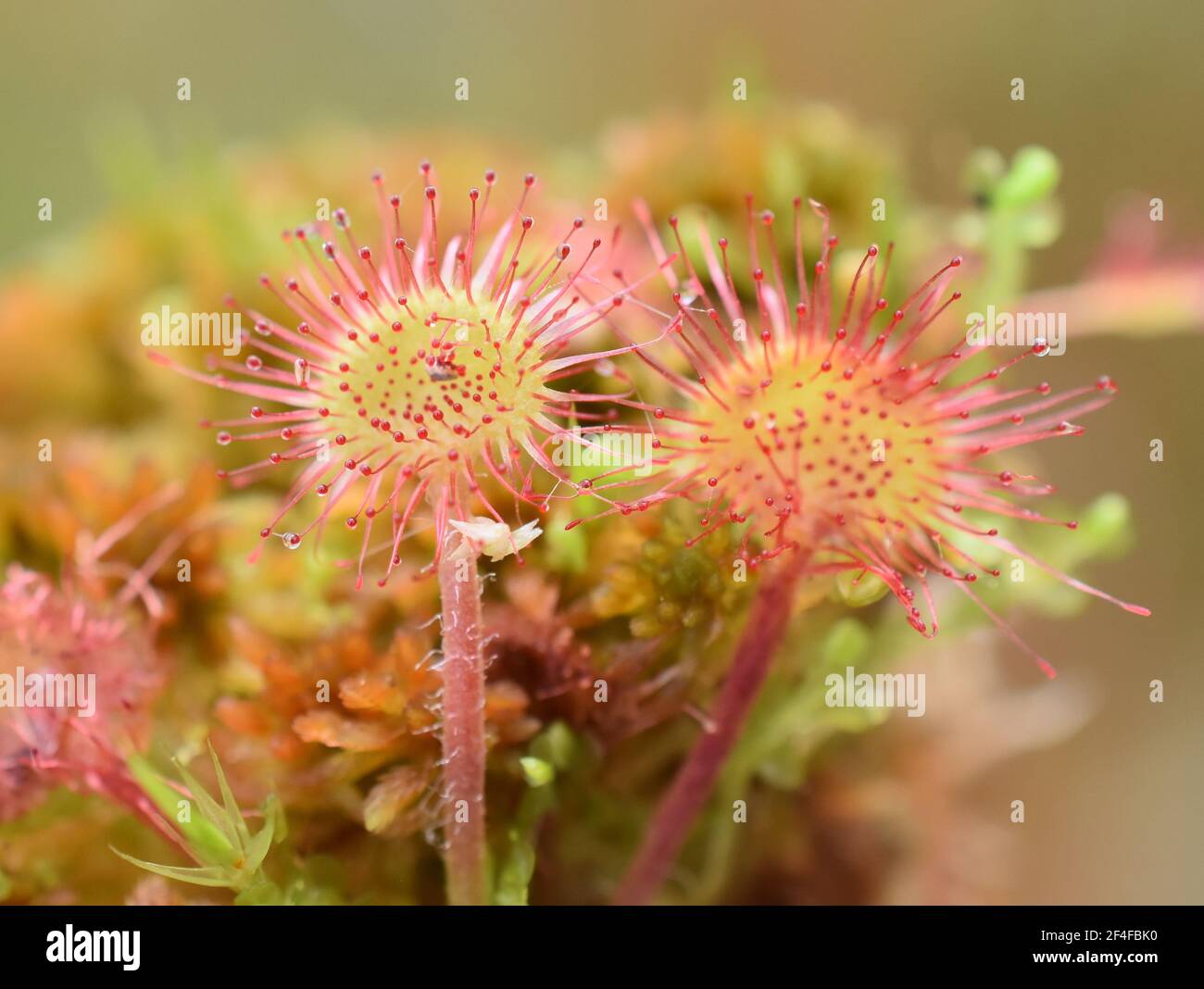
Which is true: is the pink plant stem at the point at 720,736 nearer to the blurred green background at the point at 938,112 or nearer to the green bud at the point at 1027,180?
the green bud at the point at 1027,180

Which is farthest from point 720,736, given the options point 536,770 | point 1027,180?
point 1027,180

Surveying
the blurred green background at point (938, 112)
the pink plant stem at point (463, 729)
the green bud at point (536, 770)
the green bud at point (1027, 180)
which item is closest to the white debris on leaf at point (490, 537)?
the pink plant stem at point (463, 729)

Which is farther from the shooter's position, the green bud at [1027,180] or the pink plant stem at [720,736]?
the green bud at [1027,180]

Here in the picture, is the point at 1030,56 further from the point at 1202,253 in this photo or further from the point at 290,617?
the point at 290,617

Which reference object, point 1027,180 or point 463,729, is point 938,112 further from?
point 463,729

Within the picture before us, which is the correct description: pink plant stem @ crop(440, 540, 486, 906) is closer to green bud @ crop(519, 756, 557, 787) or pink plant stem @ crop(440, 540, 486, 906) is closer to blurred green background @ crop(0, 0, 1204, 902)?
green bud @ crop(519, 756, 557, 787)

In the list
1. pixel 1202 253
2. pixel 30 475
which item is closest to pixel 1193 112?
pixel 1202 253
